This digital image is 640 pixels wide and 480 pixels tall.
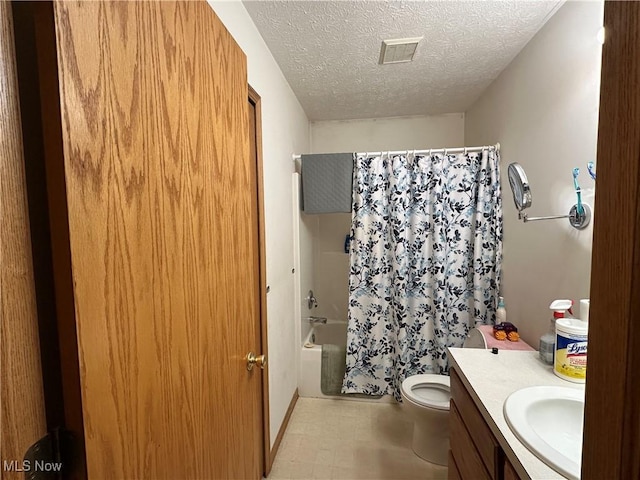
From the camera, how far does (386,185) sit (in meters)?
2.20

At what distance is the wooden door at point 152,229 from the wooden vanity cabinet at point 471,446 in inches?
29.5

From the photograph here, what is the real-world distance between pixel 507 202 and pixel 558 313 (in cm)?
93

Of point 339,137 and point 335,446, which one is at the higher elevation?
point 339,137

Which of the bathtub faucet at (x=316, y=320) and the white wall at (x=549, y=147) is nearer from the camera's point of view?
the white wall at (x=549, y=147)

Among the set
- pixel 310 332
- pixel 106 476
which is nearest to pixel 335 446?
pixel 310 332

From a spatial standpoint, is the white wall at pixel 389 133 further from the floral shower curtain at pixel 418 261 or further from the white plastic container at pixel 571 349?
the white plastic container at pixel 571 349

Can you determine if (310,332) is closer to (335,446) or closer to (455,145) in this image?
(335,446)

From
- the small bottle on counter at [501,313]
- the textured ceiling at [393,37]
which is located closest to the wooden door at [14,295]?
the textured ceiling at [393,37]

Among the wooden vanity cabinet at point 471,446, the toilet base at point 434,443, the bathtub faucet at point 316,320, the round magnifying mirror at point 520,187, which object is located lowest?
the toilet base at point 434,443

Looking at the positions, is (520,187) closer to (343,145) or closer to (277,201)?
(277,201)

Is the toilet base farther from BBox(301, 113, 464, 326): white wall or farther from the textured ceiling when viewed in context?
the textured ceiling

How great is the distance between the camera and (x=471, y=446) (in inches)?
41.3

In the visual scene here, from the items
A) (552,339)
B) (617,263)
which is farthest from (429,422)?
(617,263)

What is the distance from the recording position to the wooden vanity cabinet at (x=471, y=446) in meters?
0.86
